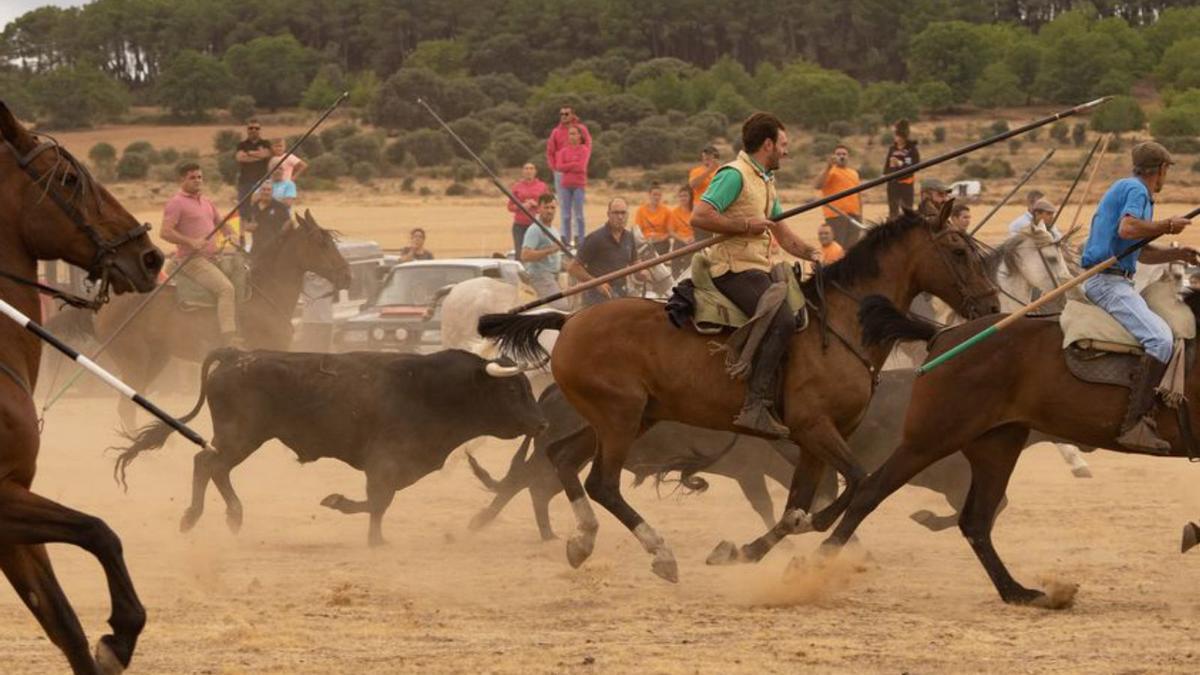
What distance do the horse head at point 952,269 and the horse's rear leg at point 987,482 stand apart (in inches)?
31.1

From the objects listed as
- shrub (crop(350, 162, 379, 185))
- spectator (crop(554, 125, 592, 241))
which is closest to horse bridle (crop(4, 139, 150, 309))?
spectator (crop(554, 125, 592, 241))

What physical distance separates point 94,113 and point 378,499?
6263cm

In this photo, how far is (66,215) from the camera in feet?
27.8

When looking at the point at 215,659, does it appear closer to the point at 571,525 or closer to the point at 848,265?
the point at 848,265

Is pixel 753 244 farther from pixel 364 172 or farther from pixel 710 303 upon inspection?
pixel 364 172

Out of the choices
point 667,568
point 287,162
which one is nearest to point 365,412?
point 667,568

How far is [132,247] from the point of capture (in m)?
8.55

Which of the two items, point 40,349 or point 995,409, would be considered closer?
point 40,349

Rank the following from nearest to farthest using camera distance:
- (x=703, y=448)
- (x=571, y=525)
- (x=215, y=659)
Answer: (x=215, y=659), (x=703, y=448), (x=571, y=525)

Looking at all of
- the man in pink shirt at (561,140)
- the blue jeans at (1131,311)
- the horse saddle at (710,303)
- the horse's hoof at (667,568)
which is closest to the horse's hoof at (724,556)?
the horse's hoof at (667,568)

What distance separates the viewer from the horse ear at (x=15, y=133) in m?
8.38

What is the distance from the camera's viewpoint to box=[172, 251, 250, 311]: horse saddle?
19.5 metres

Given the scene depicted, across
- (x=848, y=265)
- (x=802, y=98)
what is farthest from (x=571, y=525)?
(x=802, y=98)

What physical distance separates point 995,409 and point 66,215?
5.08 metres
